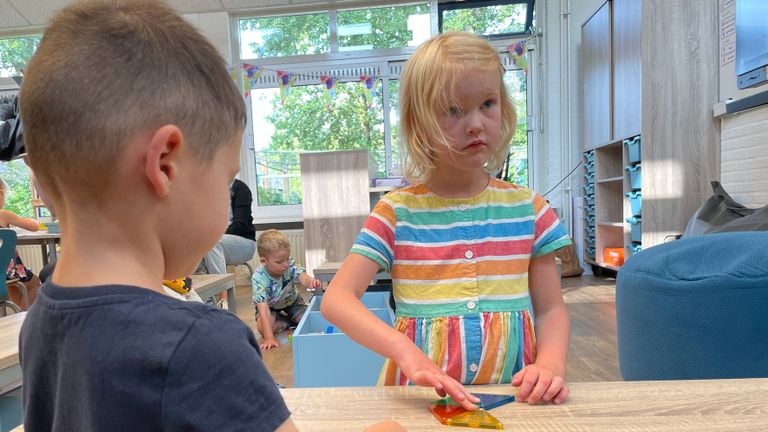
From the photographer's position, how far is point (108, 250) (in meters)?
0.37

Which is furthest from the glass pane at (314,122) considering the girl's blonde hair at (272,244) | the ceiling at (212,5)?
the girl's blonde hair at (272,244)

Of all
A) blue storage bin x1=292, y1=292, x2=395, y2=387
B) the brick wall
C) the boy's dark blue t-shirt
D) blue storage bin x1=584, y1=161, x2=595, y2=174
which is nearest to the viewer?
the boy's dark blue t-shirt

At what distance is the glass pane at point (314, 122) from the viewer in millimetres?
5562

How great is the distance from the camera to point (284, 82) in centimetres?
552

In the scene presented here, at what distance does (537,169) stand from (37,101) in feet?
18.6

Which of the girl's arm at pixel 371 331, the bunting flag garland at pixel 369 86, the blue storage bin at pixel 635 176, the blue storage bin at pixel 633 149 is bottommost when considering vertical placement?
the girl's arm at pixel 371 331

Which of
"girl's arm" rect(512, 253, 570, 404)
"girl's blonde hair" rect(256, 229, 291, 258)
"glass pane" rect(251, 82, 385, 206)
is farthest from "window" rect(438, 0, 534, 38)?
"girl's arm" rect(512, 253, 570, 404)

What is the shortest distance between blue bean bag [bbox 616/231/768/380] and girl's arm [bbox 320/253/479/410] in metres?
0.74

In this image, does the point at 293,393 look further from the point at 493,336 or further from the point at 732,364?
the point at 732,364

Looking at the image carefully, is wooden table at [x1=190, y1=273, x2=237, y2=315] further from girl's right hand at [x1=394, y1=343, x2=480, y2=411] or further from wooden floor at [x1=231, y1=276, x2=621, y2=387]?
girl's right hand at [x1=394, y1=343, x2=480, y2=411]

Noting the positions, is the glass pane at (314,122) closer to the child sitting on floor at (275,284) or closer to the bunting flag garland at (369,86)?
the bunting flag garland at (369,86)

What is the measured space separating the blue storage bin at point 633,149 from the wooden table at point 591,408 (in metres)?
3.58

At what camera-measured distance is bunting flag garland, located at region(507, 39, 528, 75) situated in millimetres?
5398

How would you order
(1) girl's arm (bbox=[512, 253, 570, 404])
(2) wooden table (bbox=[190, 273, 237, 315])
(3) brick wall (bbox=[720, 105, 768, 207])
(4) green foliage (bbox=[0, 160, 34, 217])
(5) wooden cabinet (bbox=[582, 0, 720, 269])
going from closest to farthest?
(1) girl's arm (bbox=[512, 253, 570, 404])
(2) wooden table (bbox=[190, 273, 237, 315])
(3) brick wall (bbox=[720, 105, 768, 207])
(5) wooden cabinet (bbox=[582, 0, 720, 269])
(4) green foliage (bbox=[0, 160, 34, 217])
